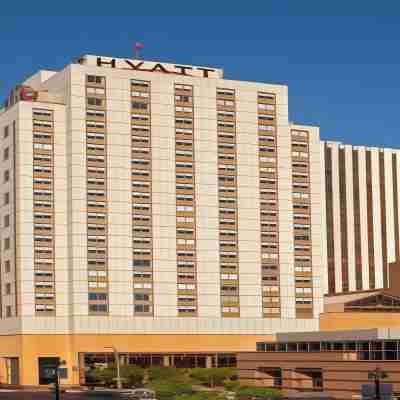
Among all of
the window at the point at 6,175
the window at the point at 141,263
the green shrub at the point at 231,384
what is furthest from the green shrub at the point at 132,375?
the window at the point at 6,175

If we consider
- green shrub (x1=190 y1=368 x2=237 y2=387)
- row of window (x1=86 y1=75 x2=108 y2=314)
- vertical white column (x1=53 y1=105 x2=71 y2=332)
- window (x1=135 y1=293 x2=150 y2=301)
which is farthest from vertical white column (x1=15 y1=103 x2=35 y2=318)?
green shrub (x1=190 y1=368 x2=237 y2=387)

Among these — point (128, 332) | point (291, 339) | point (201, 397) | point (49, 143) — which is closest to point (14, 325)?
point (128, 332)

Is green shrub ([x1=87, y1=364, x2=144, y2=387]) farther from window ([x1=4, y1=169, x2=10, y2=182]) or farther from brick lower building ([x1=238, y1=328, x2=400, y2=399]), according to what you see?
window ([x1=4, y1=169, x2=10, y2=182])

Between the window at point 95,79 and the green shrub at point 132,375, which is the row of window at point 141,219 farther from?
the green shrub at point 132,375

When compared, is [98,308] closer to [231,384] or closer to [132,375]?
[132,375]

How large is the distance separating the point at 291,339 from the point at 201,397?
135 feet

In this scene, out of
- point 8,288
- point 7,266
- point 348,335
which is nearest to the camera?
point 348,335

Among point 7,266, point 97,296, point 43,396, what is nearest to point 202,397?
point 43,396

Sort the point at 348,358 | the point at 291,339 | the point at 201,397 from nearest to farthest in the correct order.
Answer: the point at 201,397 < the point at 348,358 < the point at 291,339

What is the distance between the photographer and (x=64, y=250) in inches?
7687

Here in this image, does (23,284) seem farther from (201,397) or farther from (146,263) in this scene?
(201,397)

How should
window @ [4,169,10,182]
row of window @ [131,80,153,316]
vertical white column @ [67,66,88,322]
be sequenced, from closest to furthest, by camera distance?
vertical white column @ [67,66,88,322], row of window @ [131,80,153,316], window @ [4,169,10,182]

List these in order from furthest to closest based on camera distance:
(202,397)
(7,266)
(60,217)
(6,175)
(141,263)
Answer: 1. (6,175)
2. (141,263)
3. (7,266)
4. (60,217)
5. (202,397)

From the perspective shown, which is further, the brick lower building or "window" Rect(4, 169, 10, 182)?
"window" Rect(4, 169, 10, 182)
